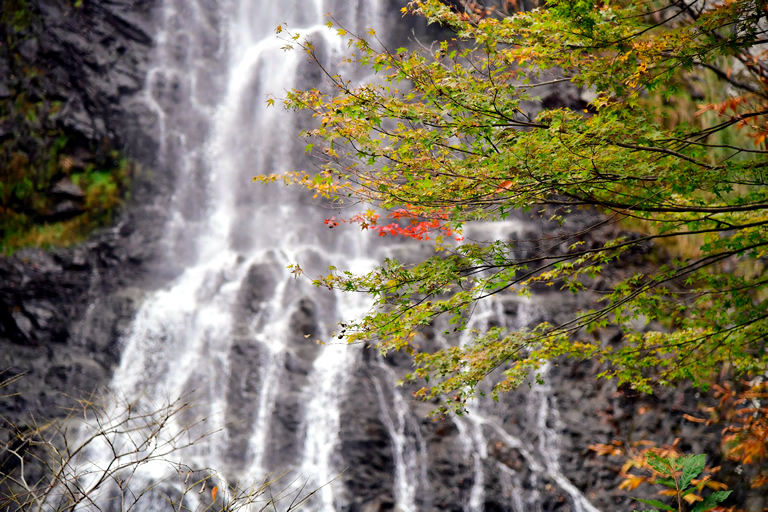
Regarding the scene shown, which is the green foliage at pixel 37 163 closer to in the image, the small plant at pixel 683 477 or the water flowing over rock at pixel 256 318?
the water flowing over rock at pixel 256 318

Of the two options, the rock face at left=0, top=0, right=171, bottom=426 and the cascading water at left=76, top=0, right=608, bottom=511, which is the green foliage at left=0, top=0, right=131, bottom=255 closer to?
the rock face at left=0, top=0, right=171, bottom=426

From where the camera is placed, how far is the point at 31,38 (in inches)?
539

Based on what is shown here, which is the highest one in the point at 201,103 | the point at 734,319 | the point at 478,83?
the point at 201,103

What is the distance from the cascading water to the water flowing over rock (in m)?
0.04

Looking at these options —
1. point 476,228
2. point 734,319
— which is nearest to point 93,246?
point 476,228

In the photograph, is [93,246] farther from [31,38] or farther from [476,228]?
[476,228]

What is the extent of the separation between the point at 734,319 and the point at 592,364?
536 cm

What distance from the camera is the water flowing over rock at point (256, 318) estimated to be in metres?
8.89

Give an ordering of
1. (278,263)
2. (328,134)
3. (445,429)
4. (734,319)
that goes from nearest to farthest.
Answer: (328,134), (734,319), (445,429), (278,263)

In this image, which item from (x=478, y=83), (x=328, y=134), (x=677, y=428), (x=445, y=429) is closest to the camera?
(x=478, y=83)

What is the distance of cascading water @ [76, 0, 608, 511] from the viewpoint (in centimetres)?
889

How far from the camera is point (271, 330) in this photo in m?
11.3

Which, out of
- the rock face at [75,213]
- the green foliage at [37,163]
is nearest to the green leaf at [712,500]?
the rock face at [75,213]

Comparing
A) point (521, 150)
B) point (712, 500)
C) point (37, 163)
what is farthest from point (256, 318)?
point (712, 500)
